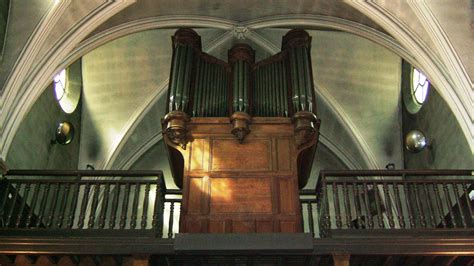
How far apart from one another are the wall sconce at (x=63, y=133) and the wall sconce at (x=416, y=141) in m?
8.57

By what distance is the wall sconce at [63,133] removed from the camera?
14.7m

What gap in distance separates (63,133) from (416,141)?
8.70m

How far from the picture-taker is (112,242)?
975cm

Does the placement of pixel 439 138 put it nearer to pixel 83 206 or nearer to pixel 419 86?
pixel 419 86

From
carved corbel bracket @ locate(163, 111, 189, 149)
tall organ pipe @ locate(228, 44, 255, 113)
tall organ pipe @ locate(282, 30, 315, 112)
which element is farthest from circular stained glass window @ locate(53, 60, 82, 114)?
tall organ pipe @ locate(282, 30, 315, 112)

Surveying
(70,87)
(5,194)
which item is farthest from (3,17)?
(70,87)

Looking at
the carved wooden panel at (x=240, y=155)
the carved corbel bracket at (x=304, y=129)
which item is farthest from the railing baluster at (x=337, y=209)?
the carved wooden panel at (x=240, y=155)

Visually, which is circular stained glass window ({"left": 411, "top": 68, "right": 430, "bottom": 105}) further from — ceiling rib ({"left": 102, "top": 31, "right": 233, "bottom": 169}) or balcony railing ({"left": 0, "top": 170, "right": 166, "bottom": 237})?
balcony railing ({"left": 0, "top": 170, "right": 166, "bottom": 237})

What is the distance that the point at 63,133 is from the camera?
14.8 meters

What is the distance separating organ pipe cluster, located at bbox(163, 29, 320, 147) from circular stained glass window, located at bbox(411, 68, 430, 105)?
3326 mm

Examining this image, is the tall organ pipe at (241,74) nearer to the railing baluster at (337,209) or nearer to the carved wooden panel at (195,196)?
the carved wooden panel at (195,196)

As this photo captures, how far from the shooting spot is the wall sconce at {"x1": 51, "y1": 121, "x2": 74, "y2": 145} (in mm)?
14680

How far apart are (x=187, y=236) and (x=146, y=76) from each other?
7969mm

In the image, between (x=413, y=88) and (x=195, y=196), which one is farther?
(x=413, y=88)
